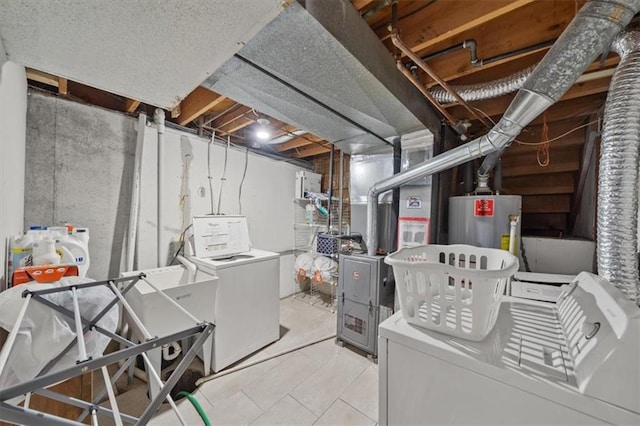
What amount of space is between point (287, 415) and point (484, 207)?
2.11 m

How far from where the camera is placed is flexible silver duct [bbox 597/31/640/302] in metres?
1.12

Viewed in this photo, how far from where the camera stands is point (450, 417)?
2.27 ft

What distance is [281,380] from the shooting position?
1890 mm

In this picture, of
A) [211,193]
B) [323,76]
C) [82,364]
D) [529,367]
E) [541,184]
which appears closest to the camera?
[82,364]

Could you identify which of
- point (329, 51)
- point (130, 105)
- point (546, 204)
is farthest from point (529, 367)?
point (130, 105)

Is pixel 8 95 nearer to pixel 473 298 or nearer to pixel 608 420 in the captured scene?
pixel 473 298

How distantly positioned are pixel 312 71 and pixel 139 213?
199 centimetres

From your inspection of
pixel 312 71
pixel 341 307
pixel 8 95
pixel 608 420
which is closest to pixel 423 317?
pixel 608 420

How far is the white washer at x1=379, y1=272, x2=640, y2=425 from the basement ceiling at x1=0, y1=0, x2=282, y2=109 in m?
1.24

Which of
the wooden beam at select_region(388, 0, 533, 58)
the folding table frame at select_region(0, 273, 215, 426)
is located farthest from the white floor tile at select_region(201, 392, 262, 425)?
the wooden beam at select_region(388, 0, 533, 58)

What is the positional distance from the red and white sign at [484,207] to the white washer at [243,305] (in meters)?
1.89

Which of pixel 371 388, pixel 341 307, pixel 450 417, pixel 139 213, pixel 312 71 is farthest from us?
pixel 341 307

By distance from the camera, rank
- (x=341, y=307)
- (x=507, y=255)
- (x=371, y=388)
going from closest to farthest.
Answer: (x=507, y=255)
(x=371, y=388)
(x=341, y=307)

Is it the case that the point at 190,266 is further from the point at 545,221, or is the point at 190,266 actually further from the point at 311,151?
the point at 545,221
